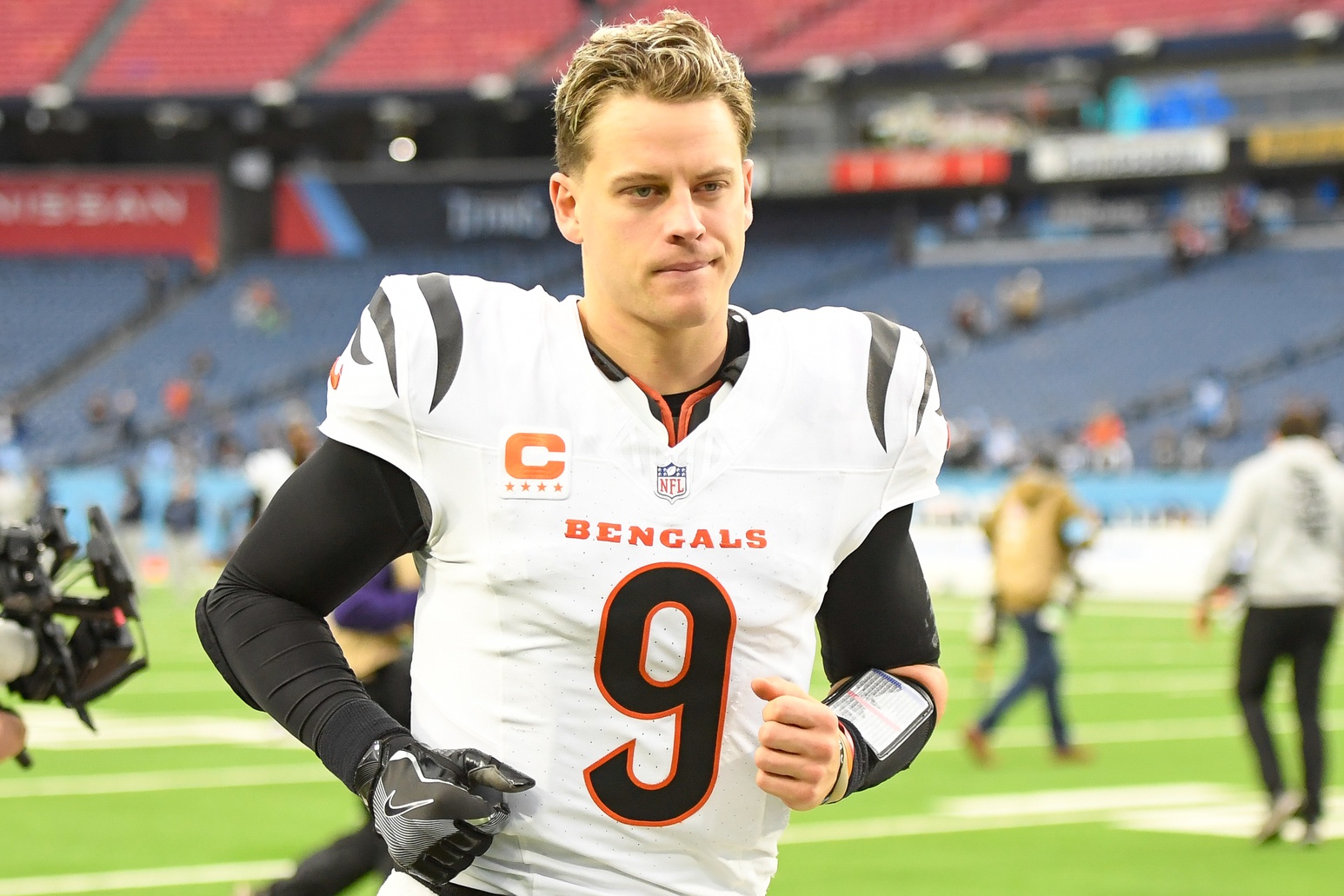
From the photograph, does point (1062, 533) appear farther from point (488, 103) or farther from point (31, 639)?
point (488, 103)

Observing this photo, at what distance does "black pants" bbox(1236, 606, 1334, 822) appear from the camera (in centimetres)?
841

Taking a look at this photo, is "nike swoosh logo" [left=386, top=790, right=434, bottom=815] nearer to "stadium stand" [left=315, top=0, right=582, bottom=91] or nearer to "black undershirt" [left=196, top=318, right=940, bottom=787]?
"black undershirt" [left=196, top=318, right=940, bottom=787]

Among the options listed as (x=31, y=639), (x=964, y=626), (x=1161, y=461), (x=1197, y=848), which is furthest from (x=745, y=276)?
(x=31, y=639)

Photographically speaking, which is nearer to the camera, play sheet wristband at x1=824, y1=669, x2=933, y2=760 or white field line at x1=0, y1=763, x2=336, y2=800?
play sheet wristband at x1=824, y1=669, x2=933, y2=760

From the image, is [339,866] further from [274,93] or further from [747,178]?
[274,93]

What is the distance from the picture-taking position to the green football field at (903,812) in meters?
7.45

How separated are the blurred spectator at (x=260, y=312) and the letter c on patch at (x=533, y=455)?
34.6m

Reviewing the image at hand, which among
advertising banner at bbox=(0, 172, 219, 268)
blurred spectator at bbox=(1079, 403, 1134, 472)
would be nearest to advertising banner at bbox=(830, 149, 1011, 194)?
blurred spectator at bbox=(1079, 403, 1134, 472)

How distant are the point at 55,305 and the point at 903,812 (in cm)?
3145

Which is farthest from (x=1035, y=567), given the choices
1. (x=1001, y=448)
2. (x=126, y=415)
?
(x=126, y=415)

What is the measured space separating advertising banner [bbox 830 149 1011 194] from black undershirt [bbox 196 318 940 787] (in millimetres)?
31235

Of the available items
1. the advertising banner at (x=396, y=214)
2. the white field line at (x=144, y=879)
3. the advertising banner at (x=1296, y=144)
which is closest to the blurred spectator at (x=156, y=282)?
the advertising banner at (x=396, y=214)

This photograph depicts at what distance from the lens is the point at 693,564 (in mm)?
2459

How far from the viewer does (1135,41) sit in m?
31.2
